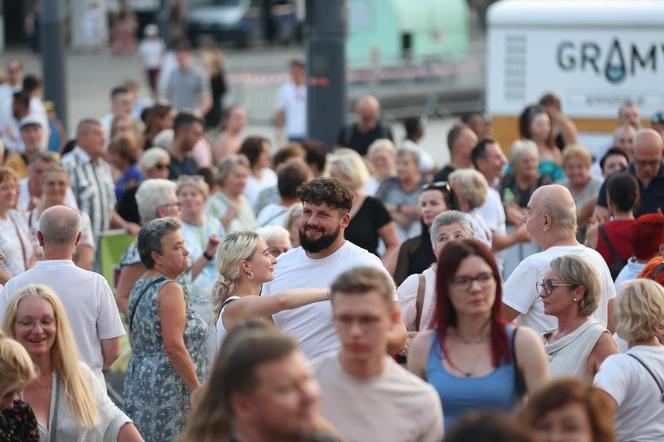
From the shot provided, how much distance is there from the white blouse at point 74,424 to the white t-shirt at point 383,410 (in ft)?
5.33

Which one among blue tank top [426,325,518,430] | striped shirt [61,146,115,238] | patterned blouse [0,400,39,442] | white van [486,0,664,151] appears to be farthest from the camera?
white van [486,0,664,151]

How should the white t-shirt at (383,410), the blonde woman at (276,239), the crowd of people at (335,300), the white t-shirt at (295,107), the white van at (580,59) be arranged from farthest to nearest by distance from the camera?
the white t-shirt at (295,107), the white van at (580,59), the blonde woman at (276,239), the white t-shirt at (383,410), the crowd of people at (335,300)

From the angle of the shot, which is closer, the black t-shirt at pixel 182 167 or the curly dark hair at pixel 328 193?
the curly dark hair at pixel 328 193

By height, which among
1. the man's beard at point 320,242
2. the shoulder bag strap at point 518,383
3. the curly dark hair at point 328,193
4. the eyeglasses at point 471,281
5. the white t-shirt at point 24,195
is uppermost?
the curly dark hair at point 328,193

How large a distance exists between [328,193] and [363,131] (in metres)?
8.85

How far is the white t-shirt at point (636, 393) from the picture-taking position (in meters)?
6.04

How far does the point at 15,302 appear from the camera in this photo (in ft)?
20.6

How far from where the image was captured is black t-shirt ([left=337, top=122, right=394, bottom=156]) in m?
15.6

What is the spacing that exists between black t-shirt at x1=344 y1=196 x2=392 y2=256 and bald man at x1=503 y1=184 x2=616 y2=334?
2.33 metres

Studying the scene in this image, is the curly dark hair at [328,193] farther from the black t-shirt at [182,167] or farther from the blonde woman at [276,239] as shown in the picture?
the black t-shirt at [182,167]

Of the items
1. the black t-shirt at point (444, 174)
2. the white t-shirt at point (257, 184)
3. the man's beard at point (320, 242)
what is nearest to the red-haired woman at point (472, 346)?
the man's beard at point (320, 242)

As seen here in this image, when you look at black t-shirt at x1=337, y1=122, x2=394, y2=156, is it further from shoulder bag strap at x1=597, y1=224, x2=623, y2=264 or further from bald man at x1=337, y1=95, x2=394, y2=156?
shoulder bag strap at x1=597, y1=224, x2=623, y2=264

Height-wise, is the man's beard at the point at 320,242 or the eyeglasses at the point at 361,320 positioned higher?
the eyeglasses at the point at 361,320

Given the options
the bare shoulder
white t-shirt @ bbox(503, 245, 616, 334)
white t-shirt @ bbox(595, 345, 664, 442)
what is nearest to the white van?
white t-shirt @ bbox(503, 245, 616, 334)
